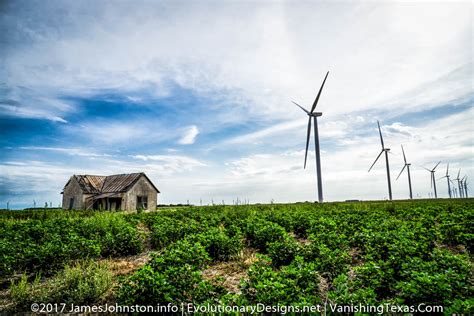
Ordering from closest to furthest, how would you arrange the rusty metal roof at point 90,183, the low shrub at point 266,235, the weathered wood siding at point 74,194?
the low shrub at point 266,235
the weathered wood siding at point 74,194
the rusty metal roof at point 90,183

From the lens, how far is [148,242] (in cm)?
1112

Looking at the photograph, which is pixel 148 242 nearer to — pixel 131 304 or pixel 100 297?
pixel 100 297

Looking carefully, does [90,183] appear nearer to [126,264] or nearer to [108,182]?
[108,182]

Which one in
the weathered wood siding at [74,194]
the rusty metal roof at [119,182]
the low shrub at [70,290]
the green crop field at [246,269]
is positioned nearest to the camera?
the green crop field at [246,269]

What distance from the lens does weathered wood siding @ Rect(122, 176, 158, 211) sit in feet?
114

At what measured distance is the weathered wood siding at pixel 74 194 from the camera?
3615cm

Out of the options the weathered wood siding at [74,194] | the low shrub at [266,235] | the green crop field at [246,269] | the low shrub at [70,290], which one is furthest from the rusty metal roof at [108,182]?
the low shrub at [70,290]

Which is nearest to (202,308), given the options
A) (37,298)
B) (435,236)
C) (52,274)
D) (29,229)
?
(37,298)

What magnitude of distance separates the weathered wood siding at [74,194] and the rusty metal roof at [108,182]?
70cm

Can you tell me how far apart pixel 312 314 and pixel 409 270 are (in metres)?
2.67

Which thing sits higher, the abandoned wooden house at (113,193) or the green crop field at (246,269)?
the abandoned wooden house at (113,193)

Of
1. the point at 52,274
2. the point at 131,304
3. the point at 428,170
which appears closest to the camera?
the point at 131,304

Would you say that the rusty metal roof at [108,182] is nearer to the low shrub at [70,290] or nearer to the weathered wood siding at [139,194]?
the weathered wood siding at [139,194]

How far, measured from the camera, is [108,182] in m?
Result: 39.5
